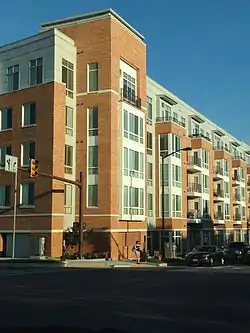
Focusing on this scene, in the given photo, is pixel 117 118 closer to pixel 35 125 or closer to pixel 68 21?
pixel 35 125

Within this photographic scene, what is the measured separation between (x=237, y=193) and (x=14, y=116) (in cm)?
5137

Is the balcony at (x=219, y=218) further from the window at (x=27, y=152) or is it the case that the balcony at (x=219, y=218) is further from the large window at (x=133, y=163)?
the window at (x=27, y=152)

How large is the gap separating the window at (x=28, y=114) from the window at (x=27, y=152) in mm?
1713

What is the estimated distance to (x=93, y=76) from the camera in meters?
47.8

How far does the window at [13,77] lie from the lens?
1897 inches

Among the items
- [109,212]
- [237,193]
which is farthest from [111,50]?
[237,193]

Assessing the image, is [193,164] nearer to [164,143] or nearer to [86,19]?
[164,143]

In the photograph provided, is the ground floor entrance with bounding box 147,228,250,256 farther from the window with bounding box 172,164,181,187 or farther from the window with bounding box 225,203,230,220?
the window with bounding box 172,164,181,187

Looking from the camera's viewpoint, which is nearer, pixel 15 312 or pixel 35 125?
pixel 15 312

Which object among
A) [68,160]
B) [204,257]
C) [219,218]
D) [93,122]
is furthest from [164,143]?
[204,257]

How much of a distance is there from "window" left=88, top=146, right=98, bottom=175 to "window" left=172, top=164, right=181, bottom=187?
605 inches

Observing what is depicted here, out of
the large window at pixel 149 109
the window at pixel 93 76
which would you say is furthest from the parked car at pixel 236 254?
the large window at pixel 149 109

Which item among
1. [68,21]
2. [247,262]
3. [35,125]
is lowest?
[247,262]

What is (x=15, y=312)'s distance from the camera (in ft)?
40.2
